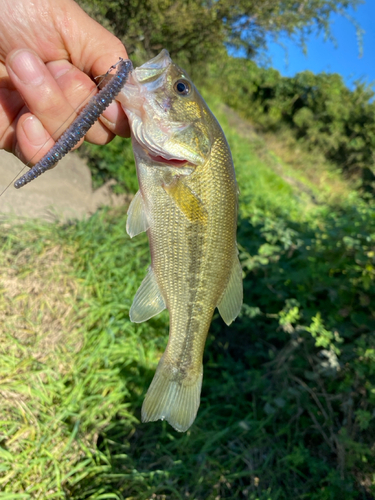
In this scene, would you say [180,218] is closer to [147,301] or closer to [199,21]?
[147,301]

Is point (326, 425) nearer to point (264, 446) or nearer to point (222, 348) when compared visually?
point (264, 446)

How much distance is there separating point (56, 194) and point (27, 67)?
3.62 meters

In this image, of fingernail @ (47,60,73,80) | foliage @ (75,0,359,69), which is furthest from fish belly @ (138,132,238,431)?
foliage @ (75,0,359,69)

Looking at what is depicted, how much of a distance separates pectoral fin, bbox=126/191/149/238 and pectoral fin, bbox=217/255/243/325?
19.6 inches

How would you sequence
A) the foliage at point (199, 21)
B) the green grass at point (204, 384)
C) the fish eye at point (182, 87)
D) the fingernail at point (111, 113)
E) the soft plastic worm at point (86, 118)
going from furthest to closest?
the foliage at point (199, 21)
the green grass at point (204, 384)
the fingernail at point (111, 113)
the fish eye at point (182, 87)
the soft plastic worm at point (86, 118)

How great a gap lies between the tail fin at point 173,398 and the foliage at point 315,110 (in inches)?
600

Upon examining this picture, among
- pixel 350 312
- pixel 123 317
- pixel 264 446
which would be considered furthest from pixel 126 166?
pixel 264 446

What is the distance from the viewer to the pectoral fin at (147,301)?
162 centimetres

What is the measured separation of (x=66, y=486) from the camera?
7.73 ft

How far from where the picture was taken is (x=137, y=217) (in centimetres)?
159

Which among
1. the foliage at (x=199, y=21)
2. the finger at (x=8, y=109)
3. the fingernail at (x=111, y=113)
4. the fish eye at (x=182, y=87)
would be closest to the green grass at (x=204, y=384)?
the finger at (x=8, y=109)

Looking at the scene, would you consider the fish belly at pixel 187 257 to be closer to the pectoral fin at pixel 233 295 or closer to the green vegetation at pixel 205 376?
the pectoral fin at pixel 233 295

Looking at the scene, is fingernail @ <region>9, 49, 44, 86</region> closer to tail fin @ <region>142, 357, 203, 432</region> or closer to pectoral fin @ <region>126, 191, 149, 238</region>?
pectoral fin @ <region>126, 191, 149, 238</region>

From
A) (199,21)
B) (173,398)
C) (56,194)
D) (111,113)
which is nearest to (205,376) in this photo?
(173,398)
